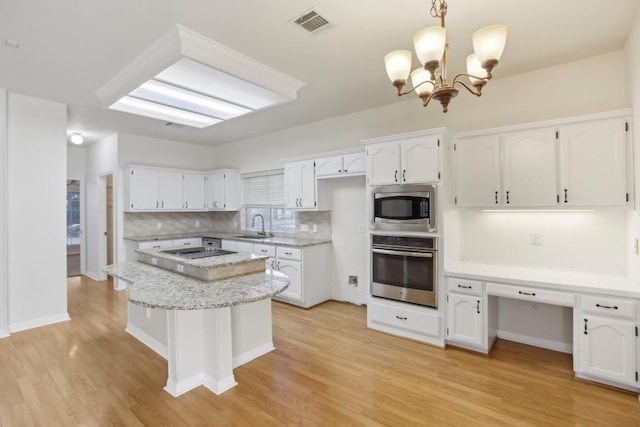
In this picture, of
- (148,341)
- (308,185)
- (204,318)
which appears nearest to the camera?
(204,318)

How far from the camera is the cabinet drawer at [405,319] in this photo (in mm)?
3271

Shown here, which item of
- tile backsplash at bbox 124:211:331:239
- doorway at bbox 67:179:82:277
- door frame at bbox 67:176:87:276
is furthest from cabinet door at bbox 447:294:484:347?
doorway at bbox 67:179:82:277

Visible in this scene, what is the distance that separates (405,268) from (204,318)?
2109 mm

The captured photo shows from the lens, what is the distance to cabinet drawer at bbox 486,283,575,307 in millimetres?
2635

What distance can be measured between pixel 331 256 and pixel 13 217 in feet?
13.5

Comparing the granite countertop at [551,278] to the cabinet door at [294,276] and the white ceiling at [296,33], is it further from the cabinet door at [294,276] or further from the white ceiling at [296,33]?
the cabinet door at [294,276]

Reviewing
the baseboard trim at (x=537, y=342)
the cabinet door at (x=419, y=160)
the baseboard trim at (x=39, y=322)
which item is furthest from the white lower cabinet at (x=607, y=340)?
the baseboard trim at (x=39, y=322)

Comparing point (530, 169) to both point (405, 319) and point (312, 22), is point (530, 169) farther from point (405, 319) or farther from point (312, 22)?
point (312, 22)

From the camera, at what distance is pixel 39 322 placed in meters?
3.96

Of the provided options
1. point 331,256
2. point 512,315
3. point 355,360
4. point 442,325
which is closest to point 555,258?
point 512,315

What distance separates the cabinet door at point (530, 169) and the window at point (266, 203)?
336 cm

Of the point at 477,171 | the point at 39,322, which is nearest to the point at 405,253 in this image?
the point at 477,171

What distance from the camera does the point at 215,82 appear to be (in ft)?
10.0

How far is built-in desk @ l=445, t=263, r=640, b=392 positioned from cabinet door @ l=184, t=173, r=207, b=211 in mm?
4901
